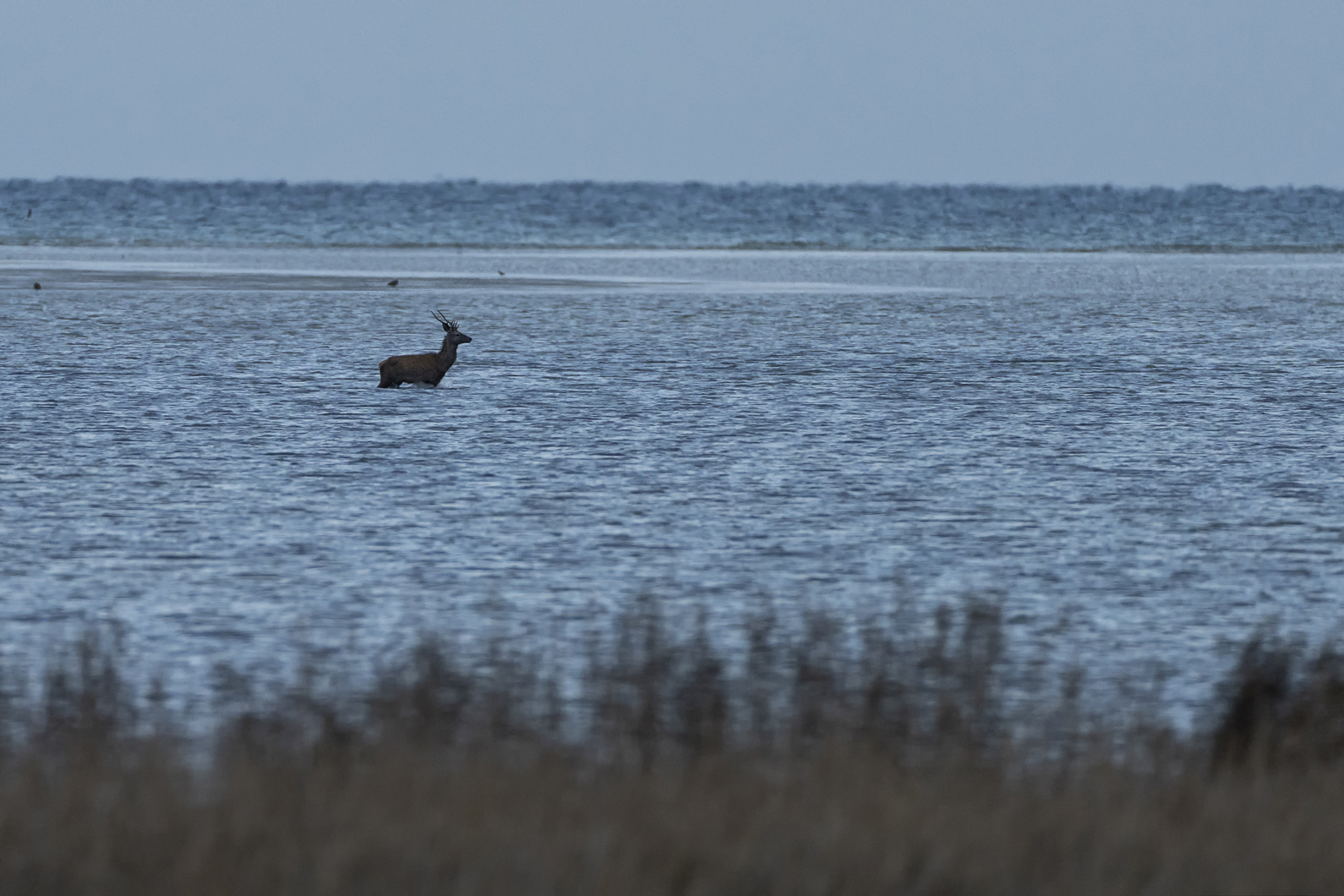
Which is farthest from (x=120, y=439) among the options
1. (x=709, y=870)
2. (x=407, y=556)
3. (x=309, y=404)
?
(x=709, y=870)

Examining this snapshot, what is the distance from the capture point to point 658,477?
20141mm

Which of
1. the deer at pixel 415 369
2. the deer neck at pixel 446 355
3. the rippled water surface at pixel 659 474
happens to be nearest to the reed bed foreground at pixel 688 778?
the rippled water surface at pixel 659 474

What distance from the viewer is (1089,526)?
17000 mm

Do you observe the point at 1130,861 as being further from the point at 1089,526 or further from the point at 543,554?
the point at 1089,526

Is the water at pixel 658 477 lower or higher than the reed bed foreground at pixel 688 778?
lower

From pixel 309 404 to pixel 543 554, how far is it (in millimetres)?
12267

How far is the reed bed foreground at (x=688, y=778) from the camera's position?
23.9 ft

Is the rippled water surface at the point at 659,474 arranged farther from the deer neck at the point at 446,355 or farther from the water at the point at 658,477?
the deer neck at the point at 446,355

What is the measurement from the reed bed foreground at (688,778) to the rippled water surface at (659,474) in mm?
1273

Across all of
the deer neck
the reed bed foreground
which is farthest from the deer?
the reed bed foreground

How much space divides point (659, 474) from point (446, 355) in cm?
1086

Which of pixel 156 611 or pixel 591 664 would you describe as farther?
pixel 156 611

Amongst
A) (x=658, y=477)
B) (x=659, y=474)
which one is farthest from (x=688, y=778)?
(x=659, y=474)

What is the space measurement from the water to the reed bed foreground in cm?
130
